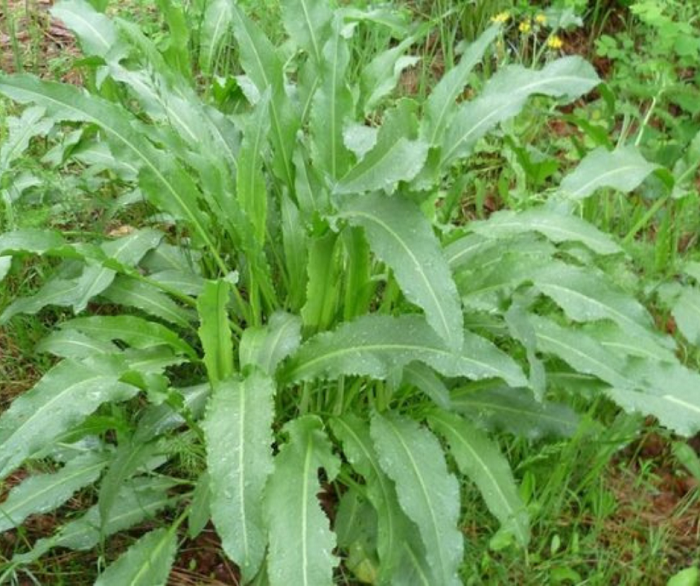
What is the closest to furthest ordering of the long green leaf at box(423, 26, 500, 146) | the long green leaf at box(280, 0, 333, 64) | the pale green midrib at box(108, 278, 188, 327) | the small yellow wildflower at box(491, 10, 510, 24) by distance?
the long green leaf at box(423, 26, 500, 146)
the pale green midrib at box(108, 278, 188, 327)
the long green leaf at box(280, 0, 333, 64)
the small yellow wildflower at box(491, 10, 510, 24)

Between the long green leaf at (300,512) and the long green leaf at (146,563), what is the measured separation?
1.25 ft

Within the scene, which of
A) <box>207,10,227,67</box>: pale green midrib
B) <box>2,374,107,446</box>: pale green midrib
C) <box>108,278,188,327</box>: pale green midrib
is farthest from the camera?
<box>207,10,227,67</box>: pale green midrib

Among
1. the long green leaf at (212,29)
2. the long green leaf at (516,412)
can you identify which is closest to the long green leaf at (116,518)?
the long green leaf at (516,412)

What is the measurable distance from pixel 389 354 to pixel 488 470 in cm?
41

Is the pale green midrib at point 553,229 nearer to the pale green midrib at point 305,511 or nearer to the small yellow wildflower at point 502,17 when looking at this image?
the pale green midrib at point 305,511

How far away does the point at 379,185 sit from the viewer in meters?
2.16

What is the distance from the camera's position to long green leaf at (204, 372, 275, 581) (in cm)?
205

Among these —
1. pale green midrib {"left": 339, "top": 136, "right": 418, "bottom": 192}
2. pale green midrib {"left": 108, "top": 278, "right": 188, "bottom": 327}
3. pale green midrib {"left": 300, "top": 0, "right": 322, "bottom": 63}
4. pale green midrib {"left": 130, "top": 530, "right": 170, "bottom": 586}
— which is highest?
pale green midrib {"left": 300, "top": 0, "right": 322, "bottom": 63}

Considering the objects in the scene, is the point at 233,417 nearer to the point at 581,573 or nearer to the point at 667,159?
the point at 581,573

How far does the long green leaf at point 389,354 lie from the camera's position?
91.7 inches

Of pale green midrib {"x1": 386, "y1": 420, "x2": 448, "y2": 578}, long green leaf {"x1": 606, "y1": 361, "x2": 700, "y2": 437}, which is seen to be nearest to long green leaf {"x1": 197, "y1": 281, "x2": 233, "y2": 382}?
pale green midrib {"x1": 386, "y1": 420, "x2": 448, "y2": 578}

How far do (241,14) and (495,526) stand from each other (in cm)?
163

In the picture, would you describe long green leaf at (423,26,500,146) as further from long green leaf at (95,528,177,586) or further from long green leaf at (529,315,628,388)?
long green leaf at (95,528,177,586)

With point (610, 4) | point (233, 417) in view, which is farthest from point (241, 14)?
point (610, 4)
